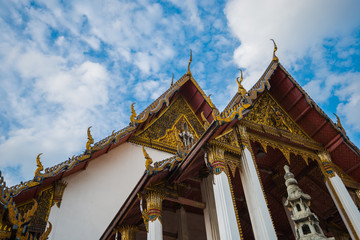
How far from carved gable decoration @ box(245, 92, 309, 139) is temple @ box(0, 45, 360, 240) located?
3 cm

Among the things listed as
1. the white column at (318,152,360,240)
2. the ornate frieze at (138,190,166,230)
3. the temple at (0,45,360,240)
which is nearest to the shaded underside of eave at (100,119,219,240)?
the temple at (0,45,360,240)

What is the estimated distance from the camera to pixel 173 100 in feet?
30.6

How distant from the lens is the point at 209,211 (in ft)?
18.9

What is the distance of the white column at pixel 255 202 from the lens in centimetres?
453

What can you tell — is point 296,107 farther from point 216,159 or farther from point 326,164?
point 216,159

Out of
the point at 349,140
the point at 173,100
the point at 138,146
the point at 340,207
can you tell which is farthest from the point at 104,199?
the point at 349,140

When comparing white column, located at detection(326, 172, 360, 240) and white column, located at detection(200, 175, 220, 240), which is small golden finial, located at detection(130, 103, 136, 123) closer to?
white column, located at detection(200, 175, 220, 240)

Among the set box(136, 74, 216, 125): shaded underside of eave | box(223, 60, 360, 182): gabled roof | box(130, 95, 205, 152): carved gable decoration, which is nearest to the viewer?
box(223, 60, 360, 182): gabled roof

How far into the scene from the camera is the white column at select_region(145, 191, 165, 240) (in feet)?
16.9

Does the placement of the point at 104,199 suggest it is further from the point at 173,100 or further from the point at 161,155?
the point at 173,100

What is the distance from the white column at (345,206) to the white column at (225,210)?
2782 mm

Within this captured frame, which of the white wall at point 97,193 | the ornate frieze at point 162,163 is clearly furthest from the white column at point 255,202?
the white wall at point 97,193

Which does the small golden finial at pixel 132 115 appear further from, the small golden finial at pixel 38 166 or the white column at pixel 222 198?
the white column at pixel 222 198

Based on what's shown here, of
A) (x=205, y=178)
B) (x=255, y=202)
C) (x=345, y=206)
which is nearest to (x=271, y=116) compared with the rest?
(x=205, y=178)
